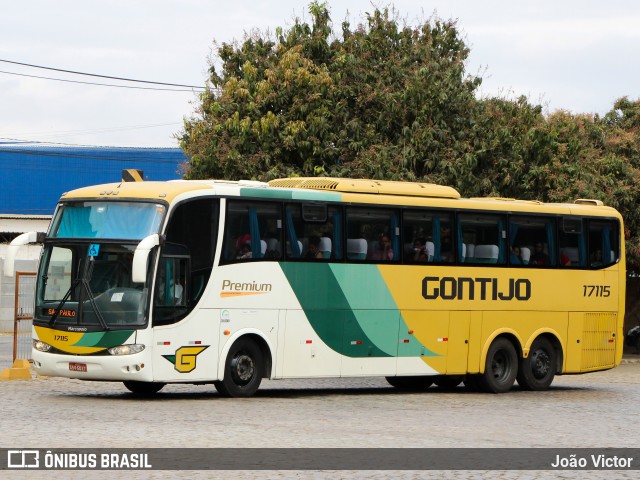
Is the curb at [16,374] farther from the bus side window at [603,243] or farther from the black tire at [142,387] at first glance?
the bus side window at [603,243]

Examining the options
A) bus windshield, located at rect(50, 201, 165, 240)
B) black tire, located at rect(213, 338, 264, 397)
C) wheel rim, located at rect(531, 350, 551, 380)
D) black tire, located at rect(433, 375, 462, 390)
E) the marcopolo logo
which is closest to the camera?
bus windshield, located at rect(50, 201, 165, 240)

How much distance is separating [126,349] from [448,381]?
853 cm

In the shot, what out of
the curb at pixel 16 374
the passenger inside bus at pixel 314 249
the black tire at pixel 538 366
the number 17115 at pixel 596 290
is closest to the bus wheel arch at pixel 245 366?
the passenger inside bus at pixel 314 249

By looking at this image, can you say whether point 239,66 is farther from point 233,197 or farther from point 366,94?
point 233,197

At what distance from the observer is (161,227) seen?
1972 cm

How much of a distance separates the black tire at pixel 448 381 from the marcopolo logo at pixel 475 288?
76.4 inches

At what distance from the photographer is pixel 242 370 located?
2081 cm

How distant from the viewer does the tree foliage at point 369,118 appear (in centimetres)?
3334

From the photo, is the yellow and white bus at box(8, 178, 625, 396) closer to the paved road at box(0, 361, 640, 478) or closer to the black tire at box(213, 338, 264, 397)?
the black tire at box(213, 338, 264, 397)

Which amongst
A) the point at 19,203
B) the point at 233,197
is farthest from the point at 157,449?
the point at 19,203

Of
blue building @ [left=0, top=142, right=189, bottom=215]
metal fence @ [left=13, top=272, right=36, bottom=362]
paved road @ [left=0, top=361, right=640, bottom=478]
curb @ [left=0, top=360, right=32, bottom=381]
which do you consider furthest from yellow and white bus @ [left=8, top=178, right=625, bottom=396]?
blue building @ [left=0, top=142, right=189, bottom=215]

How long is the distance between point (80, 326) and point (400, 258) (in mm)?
6095

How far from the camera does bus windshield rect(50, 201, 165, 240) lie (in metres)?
19.8

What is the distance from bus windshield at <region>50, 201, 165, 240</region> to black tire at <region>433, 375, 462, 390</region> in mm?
8052
